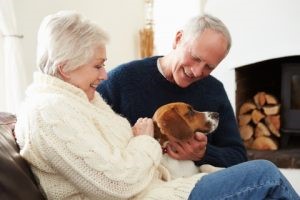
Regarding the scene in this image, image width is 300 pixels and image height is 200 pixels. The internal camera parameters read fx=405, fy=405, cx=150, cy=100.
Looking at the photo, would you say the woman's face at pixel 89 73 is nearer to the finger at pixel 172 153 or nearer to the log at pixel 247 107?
the finger at pixel 172 153

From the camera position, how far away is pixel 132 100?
1.63 meters

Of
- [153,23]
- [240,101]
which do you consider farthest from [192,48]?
[153,23]

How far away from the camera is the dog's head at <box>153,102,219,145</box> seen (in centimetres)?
140

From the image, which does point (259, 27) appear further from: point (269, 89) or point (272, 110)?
point (269, 89)

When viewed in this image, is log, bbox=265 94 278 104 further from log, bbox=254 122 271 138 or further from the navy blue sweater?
the navy blue sweater

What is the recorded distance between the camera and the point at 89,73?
1234mm

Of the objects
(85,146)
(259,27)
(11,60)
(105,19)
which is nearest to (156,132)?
(85,146)

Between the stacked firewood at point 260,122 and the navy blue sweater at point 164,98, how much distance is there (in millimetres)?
1259

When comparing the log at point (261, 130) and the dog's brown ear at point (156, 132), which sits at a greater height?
the dog's brown ear at point (156, 132)

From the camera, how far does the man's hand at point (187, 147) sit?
1449mm

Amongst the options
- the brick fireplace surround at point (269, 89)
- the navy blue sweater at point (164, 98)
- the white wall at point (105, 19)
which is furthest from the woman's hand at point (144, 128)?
the brick fireplace surround at point (269, 89)

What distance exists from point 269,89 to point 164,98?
1.84 metres

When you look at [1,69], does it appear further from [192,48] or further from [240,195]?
[240,195]

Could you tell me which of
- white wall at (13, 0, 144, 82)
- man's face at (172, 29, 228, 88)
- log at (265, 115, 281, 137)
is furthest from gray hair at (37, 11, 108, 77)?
log at (265, 115, 281, 137)
